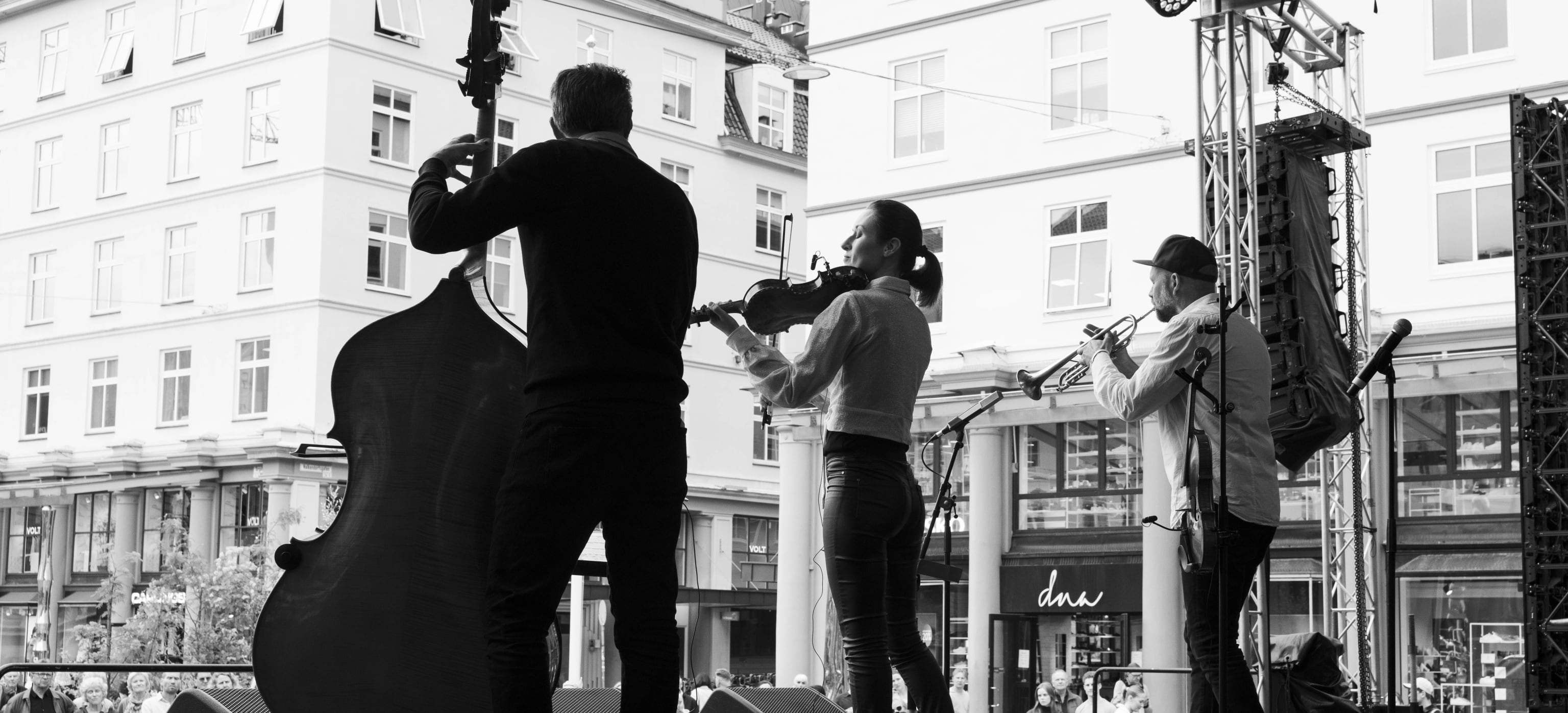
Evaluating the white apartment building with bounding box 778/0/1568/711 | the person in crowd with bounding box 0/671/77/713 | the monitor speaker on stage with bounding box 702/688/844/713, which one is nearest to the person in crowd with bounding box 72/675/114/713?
the person in crowd with bounding box 0/671/77/713

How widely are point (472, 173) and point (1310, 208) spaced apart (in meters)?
8.78

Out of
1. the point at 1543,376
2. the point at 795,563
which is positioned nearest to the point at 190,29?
the point at 795,563

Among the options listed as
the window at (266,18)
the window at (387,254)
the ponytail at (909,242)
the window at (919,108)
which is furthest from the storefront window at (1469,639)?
the window at (266,18)

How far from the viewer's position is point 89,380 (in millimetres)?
36219

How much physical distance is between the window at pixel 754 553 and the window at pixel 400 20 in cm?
1310

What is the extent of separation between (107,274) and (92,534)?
5816 millimetres

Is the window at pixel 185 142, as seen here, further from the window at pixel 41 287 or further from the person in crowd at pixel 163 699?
the person in crowd at pixel 163 699

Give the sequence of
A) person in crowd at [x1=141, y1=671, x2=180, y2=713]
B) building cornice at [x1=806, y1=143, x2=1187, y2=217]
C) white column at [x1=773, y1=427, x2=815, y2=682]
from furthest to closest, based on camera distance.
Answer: white column at [x1=773, y1=427, x2=815, y2=682] < building cornice at [x1=806, y1=143, x2=1187, y2=217] < person in crowd at [x1=141, y1=671, x2=180, y2=713]

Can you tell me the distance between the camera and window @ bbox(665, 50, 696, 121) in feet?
123

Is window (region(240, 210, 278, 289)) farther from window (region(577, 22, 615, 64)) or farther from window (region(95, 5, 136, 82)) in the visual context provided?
window (region(577, 22, 615, 64))

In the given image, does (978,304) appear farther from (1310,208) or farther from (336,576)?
(336,576)

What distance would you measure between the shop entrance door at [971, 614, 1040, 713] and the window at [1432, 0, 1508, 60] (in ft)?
32.9

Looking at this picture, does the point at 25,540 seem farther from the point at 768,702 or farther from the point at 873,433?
the point at 873,433

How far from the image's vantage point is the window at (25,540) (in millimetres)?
36812
